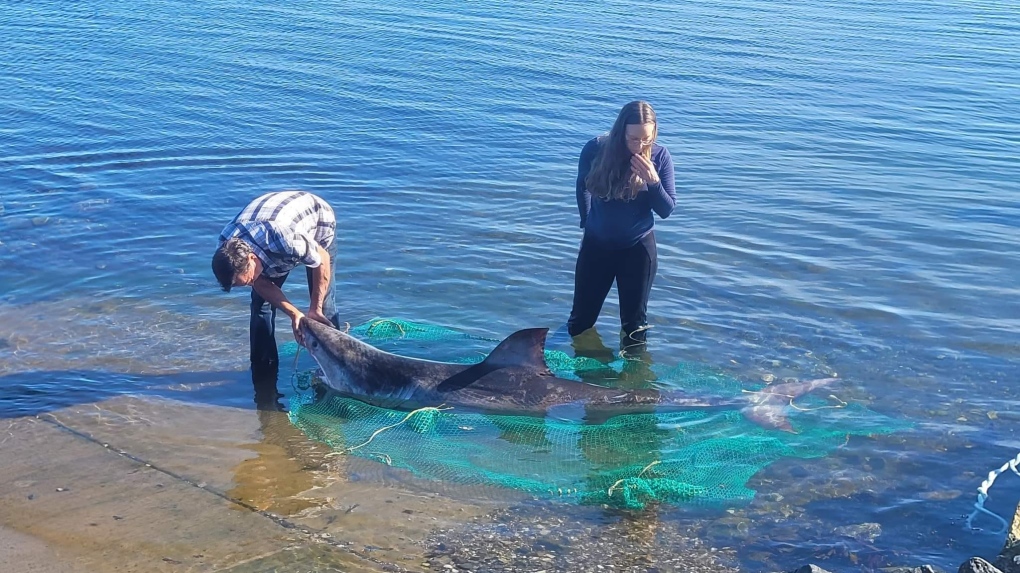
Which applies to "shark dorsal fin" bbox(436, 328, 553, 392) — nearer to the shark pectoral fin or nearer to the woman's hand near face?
the shark pectoral fin

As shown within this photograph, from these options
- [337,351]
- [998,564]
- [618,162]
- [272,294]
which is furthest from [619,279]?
[998,564]

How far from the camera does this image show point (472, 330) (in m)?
10.6

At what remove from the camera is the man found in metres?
7.55

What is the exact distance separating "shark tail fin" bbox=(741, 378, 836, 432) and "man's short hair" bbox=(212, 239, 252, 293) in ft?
13.9

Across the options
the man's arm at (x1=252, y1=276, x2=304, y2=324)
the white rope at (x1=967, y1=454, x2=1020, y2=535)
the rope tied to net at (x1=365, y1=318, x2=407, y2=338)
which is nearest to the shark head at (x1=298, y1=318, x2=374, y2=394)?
the man's arm at (x1=252, y1=276, x2=304, y2=324)

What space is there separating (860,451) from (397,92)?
46.6ft

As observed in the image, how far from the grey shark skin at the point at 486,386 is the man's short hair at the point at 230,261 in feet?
3.76

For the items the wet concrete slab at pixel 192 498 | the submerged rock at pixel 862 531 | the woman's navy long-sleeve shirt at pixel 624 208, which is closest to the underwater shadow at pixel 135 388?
the wet concrete slab at pixel 192 498

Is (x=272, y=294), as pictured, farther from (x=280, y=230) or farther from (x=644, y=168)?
(x=644, y=168)

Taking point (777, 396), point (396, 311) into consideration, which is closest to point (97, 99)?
point (396, 311)

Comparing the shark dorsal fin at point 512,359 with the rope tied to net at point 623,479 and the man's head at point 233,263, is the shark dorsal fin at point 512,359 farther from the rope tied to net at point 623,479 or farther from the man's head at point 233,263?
the man's head at point 233,263

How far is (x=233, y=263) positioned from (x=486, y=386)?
→ 2.35 metres

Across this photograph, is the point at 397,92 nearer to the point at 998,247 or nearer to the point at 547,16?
the point at 547,16

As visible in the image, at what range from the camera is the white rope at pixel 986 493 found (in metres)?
7.07
